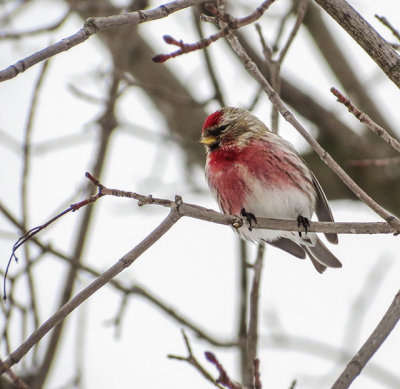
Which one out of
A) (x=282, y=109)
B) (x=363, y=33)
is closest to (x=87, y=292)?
(x=282, y=109)

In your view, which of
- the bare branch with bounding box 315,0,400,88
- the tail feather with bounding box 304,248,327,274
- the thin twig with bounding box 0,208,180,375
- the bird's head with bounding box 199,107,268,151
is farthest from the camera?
the tail feather with bounding box 304,248,327,274

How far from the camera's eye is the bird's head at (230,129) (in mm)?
5426

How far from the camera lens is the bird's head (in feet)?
17.8

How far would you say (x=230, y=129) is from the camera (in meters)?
5.54

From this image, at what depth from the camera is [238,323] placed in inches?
213

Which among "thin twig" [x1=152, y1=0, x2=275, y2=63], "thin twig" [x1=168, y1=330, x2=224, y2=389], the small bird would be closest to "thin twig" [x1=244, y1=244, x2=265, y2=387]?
the small bird

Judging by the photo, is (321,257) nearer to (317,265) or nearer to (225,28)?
(317,265)

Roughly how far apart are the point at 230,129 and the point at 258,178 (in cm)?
61

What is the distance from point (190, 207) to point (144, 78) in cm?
506

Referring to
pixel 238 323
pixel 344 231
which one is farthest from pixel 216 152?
pixel 344 231

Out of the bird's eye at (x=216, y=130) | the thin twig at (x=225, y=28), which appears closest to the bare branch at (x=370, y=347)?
the thin twig at (x=225, y=28)

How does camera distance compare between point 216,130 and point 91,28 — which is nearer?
point 91,28

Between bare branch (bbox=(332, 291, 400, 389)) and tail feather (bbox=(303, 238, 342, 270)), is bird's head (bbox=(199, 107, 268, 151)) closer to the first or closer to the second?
tail feather (bbox=(303, 238, 342, 270))

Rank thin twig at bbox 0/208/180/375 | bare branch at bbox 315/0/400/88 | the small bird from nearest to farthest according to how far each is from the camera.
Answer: thin twig at bbox 0/208/180/375 < bare branch at bbox 315/0/400/88 < the small bird
